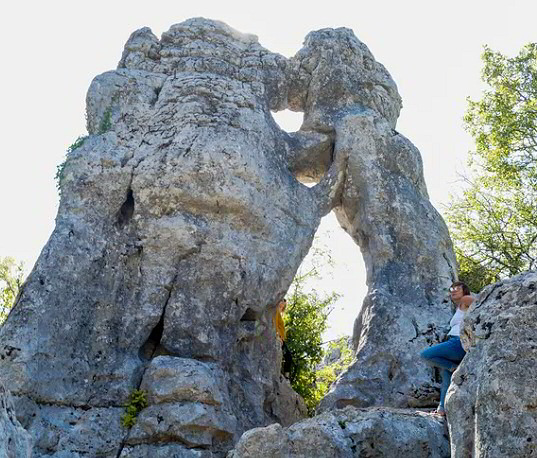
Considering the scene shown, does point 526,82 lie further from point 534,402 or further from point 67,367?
point 534,402

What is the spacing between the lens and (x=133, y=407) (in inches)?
349

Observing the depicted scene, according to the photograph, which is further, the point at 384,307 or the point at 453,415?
the point at 384,307

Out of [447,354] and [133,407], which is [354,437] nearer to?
[447,354]

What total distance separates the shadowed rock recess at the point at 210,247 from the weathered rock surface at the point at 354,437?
2364 millimetres

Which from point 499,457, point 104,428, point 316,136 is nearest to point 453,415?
point 499,457

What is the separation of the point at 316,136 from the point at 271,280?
8.70 ft

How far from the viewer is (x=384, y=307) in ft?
34.2

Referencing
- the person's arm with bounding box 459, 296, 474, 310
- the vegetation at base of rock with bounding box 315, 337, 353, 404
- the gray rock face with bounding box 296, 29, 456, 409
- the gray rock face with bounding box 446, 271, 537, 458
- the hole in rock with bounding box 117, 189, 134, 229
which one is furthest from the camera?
the vegetation at base of rock with bounding box 315, 337, 353, 404

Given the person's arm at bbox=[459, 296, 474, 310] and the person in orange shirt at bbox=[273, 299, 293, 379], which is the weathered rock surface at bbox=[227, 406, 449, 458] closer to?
the person's arm at bbox=[459, 296, 474, 310]

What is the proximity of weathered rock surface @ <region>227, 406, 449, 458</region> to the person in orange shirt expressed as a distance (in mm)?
4953

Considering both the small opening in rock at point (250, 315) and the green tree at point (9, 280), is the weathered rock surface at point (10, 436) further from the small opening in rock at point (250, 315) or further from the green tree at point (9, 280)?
the green tree at point (9, 280)

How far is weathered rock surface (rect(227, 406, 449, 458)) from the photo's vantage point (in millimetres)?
6219

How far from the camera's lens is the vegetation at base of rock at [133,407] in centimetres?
877

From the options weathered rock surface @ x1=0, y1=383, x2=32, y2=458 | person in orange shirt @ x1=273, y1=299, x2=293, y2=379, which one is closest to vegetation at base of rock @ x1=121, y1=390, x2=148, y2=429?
person in orange shirt @ x1=273, y1=299, x2=293, y2=379
